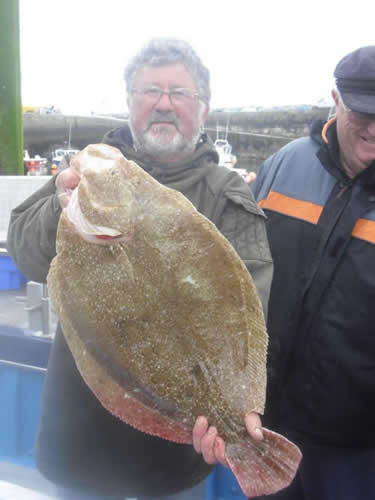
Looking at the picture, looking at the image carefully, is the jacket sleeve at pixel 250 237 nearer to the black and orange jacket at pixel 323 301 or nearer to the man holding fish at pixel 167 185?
the man holding fish at pixel 167 185

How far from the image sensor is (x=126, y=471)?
1990 mm

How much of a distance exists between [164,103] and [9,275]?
311cm

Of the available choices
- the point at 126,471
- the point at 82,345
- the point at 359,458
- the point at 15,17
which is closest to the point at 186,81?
the point at 82,345

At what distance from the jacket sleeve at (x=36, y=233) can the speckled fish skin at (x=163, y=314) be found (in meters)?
0.21

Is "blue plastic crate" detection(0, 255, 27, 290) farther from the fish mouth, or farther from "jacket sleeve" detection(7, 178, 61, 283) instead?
the fish mouth

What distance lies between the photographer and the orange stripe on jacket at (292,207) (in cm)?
240

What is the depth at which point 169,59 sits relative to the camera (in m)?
1.85

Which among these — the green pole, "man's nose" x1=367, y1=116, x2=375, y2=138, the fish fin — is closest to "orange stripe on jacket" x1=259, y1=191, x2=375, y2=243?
"man's nose" x1=367, y1=116, x2=375, y2=138

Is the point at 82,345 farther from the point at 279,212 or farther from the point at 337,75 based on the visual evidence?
the point at 337,75

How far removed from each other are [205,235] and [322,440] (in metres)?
1.55

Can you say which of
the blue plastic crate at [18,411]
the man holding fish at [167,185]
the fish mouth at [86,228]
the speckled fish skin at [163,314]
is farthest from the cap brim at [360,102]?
the blue plastic crate at [18,411]

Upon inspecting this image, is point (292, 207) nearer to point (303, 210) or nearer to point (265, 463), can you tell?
point (303, 210)

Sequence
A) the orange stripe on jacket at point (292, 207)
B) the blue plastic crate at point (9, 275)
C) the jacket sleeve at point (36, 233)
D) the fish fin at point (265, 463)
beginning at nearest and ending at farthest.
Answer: the fish fin at point (265, 463), the jacket sleeve at point (36, 233), the orange stripe on jacket at point (292, 207), the blue plastic crate at point (9, 275)

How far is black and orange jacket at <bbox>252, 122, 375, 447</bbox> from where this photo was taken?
2238mm
